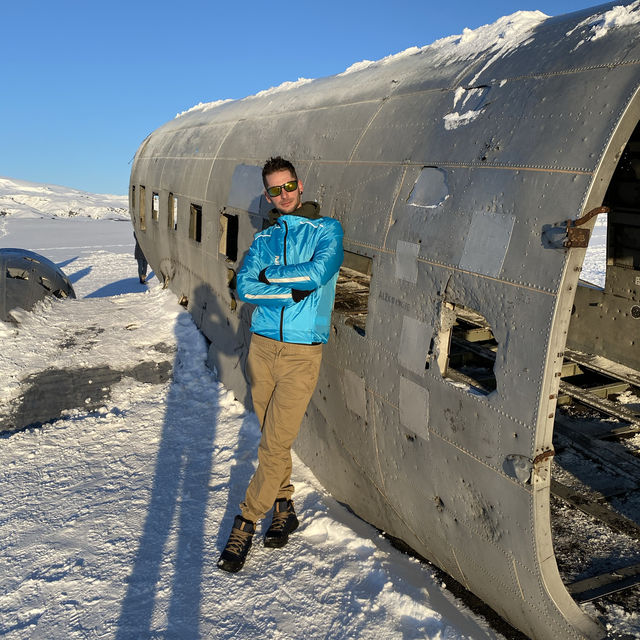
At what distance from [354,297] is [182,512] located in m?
2.56

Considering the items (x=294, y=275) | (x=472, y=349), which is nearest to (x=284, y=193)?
(x=294, y=275)

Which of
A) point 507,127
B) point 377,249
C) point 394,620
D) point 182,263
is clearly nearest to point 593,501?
point 394,620

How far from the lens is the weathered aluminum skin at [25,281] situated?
970cm

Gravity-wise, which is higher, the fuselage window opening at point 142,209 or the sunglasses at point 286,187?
the sunglasses at point 286,187

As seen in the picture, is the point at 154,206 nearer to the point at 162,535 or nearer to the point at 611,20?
the point at 162,535

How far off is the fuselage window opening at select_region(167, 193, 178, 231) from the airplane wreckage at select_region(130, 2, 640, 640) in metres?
4.30

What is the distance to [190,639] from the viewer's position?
3504 mm

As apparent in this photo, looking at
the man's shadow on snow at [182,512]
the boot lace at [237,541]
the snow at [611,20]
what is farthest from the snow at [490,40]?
the man's shadow on snow at [182,512]

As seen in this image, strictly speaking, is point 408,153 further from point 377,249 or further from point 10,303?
point 10,303

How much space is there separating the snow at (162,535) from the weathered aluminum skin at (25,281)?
68.4 inches

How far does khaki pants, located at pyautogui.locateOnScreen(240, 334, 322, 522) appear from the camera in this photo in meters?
4.14

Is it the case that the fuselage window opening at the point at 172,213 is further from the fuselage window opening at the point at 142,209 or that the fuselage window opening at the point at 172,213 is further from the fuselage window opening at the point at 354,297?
the fuselage window opening at the point at 354,297

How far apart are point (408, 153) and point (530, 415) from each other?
200 centimetres

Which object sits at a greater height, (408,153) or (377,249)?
(408,153)
